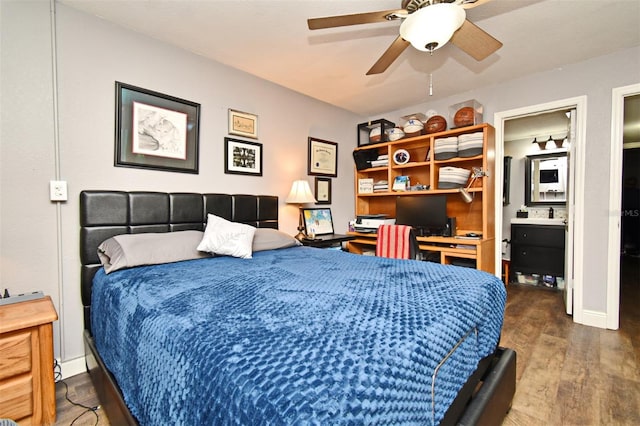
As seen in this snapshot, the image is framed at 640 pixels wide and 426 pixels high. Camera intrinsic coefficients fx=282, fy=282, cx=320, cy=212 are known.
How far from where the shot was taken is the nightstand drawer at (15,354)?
130 cm

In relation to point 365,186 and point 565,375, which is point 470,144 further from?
point 565,375

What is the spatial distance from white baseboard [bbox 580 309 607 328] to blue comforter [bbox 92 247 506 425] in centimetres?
200

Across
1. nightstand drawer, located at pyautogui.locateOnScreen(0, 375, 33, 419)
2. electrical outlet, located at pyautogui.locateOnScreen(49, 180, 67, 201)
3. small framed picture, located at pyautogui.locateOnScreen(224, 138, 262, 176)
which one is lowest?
nightstand drawer, located at pyautogui.locateOnScreen(0, 375, 33, 419)

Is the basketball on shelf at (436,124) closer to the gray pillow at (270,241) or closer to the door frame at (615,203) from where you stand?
the door frame at (615,203)

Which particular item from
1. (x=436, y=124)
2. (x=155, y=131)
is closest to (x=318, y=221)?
(x=436, y=124)

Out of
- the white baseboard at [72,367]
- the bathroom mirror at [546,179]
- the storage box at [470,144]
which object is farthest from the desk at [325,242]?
the bathroom mirror at [546,179]

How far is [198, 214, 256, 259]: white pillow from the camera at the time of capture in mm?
2012

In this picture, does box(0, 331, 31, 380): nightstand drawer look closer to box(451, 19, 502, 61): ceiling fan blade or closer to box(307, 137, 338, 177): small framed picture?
box(307, 137, 338, 177): small framed picture

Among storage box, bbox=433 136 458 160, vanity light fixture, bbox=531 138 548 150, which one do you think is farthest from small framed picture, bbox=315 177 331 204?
vanity light fixture, bbox=531 138 548 150

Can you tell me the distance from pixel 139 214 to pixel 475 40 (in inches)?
102

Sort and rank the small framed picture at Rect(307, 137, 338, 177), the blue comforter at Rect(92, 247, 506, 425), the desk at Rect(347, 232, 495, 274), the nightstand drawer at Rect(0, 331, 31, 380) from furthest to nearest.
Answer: the small framed picture at Rect(307, 137, 338, 177)
the desk at Rect(347, 232, 495, 274)
the nightstand drawer at Rect(0, 331, 31, 380)
the blue comforter at Rect(92, 247, 506, 425)

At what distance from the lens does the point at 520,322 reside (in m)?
2.66

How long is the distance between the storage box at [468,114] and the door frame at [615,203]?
A: 105cm

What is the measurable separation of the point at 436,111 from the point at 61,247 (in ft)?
12.8
